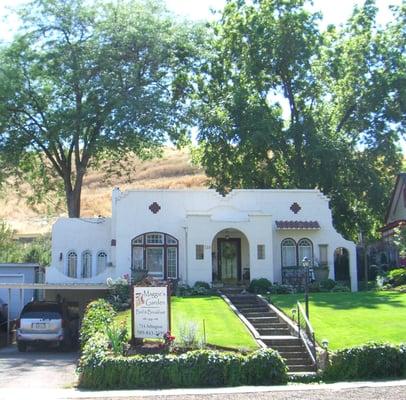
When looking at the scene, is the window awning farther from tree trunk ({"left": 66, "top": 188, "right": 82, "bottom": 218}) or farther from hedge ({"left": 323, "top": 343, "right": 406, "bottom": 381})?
hedge ({"left": 323, "top": 343, "right": 406, "bottom": 381})

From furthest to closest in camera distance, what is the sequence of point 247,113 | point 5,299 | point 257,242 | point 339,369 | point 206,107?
1. point 206,107
2. point 247,113
3. point 5,299
4. point 257,242
5. point 339,369

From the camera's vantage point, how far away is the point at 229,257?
1282 inches

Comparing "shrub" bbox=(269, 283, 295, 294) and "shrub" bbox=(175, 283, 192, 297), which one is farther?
"shrub" bbox=(269, 283, 295, 294)

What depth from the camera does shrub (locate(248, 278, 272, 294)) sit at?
1109 inches

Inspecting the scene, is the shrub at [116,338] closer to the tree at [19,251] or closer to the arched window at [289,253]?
the arched window at [289,253]

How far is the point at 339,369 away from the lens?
49.5 ft

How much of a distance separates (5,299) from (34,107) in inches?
442

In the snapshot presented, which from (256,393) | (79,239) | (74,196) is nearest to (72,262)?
(79,239)

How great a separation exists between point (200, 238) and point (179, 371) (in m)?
15.9

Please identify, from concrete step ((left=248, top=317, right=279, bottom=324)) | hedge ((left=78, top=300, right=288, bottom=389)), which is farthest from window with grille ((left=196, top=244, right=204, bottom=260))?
hedge ((left=78, top=300, right=288, bottom=389))

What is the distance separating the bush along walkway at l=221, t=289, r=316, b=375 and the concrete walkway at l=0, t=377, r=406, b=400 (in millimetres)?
1953

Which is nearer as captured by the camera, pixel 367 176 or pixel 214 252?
pixel 214 252

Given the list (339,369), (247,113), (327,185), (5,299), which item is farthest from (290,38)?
(339,369)

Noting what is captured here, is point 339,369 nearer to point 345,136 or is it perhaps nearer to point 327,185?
point 327,185
